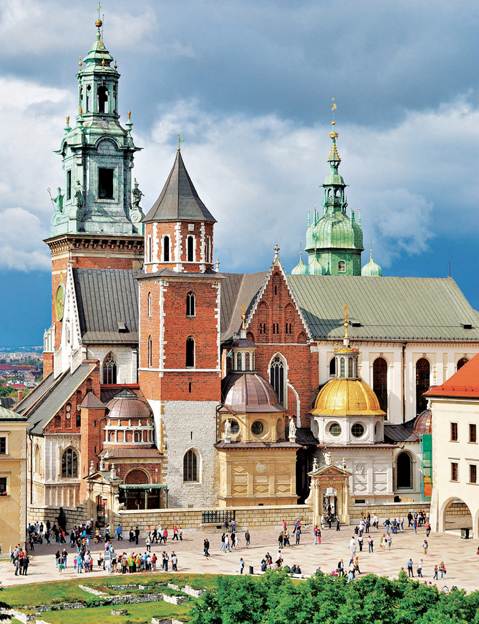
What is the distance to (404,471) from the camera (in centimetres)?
10488

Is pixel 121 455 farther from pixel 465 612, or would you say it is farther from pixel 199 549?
pixel 465 612

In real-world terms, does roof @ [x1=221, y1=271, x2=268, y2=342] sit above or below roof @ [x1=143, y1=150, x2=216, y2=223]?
below

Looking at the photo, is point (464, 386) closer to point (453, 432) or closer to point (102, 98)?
point (453, 432)

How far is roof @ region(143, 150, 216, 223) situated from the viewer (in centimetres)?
9769

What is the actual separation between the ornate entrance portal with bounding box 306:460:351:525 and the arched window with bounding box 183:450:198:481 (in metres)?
8.09

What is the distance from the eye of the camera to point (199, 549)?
278 ft

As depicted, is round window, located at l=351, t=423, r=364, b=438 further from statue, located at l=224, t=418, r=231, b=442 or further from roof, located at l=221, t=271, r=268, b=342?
roof, located at l=221, t=271, r=268, b=342

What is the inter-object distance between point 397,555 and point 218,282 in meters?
25.5

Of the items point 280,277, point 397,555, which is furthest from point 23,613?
point 280,277

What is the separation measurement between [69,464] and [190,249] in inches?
685

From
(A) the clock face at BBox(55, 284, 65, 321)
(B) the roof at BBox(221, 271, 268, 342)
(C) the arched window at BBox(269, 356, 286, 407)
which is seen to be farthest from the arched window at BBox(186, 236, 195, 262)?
(A) the clock face at BBox(55, 284, 65, 321)

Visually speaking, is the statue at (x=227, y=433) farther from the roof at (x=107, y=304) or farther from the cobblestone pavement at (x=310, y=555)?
the roof at (x=107, y=304)

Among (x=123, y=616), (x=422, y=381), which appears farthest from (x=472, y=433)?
(x=123, y=616)

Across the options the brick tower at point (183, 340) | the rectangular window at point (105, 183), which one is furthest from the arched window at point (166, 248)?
the rectangular window at point (105, 183)
